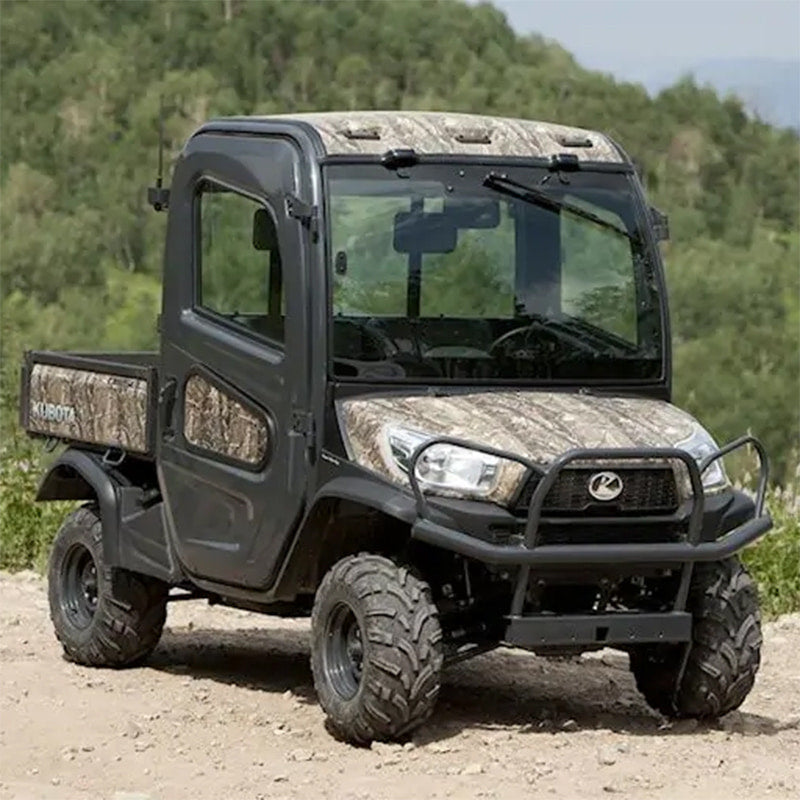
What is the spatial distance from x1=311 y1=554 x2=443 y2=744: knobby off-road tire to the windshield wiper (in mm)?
1449

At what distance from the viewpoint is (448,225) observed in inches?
348

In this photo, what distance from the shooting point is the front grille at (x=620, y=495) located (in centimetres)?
808

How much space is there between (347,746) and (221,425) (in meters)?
1.37

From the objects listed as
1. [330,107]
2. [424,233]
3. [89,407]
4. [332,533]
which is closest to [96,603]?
[89,407]

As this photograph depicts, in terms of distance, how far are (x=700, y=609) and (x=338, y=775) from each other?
147 cm

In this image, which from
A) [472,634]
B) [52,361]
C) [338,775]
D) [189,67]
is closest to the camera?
[338,775]

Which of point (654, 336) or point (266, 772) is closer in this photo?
point (266, 772)

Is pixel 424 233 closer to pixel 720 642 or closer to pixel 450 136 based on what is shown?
pixel 450 136

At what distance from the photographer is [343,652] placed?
8.40 metres

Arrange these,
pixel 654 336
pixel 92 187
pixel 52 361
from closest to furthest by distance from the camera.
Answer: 1. pixel 654 336
2. pixel 52 361
3. pixel 92 187

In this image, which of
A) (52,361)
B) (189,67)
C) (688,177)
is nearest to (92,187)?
(189,67)

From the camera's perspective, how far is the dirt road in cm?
767

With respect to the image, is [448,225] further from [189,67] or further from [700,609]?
[189,67]

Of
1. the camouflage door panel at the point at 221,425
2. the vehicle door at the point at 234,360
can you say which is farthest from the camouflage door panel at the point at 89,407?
the camouflage door panel at the point at 221,425
